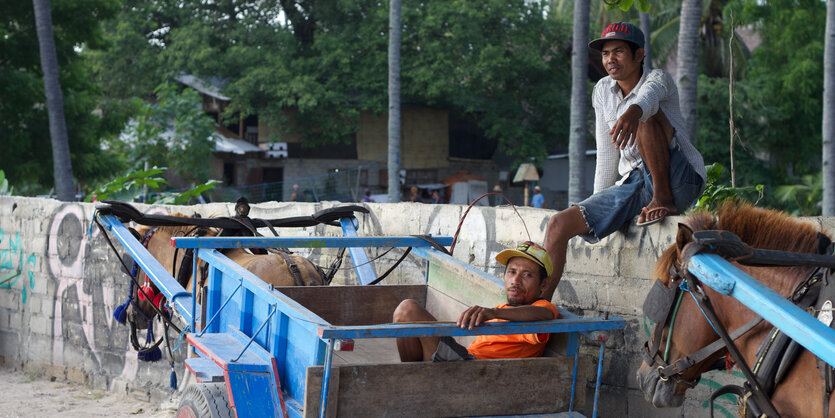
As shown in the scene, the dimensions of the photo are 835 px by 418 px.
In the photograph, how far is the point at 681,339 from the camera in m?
3.08

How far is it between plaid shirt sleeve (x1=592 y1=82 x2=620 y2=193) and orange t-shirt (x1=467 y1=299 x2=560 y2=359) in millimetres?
1343

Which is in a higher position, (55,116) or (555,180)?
(55,116)

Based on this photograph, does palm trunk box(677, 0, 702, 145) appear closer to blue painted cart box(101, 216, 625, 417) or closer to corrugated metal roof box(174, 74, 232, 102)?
blue painted cart box(101, 216, 625, 417)

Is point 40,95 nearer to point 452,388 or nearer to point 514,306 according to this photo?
point 514,306

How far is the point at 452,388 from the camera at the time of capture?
314 centimetres

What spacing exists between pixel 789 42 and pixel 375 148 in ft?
42.0

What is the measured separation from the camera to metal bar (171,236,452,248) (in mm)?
4102

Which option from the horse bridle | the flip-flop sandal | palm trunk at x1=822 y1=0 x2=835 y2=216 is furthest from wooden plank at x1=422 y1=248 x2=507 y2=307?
palm trunk at x1=822 y1=0 x2=835 y2=216

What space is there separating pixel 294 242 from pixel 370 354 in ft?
2.42

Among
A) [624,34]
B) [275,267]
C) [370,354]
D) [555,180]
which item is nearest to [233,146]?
[555,180]

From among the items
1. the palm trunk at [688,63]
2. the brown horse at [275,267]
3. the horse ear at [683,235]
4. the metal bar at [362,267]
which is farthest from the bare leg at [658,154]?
the palm trunk at [688,63]

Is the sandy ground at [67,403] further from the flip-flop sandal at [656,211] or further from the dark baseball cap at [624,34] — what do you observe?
the dark baseball cap at [624,34]

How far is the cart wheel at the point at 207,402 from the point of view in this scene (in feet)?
11.4

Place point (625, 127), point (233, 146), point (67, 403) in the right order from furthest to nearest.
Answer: point (233, 146) → point (67, 403) → point (625, 127)
